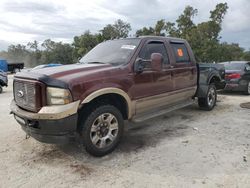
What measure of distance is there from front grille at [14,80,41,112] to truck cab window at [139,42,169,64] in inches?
81.1

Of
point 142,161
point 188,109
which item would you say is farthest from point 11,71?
point 142,161

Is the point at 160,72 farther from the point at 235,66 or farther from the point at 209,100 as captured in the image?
the point at 235,66

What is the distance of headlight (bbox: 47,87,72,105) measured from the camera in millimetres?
3527

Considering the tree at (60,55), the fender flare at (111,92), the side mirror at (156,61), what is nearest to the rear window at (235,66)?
the side mirror at (156,61)

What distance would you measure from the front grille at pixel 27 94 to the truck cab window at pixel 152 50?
6.76 ft

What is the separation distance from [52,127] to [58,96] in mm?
444

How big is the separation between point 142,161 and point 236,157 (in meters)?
1.49

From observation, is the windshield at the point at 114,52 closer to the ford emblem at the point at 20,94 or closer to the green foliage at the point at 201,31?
the ford emblem at the point at 20,94

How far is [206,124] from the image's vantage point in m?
5.81

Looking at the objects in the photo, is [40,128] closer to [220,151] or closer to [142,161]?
[142,161]

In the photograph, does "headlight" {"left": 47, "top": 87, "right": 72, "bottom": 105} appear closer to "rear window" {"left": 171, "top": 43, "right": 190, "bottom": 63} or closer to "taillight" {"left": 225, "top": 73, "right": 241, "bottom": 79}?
"rear window" {"left": 171, "top": 43, "right": 190, "bottom": 63}

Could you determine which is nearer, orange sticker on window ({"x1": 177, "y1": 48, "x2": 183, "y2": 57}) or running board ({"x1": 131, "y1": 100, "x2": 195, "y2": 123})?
Answer: running board ({"x1": 131, "y1": 100, "x2": 195, "y2": 123})

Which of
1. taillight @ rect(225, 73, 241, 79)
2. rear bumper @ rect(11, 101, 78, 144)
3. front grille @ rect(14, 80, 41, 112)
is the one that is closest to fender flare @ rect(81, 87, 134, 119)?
rear bumper @ rect(11, 101, 78, 144)

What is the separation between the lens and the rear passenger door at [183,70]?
5602mm
